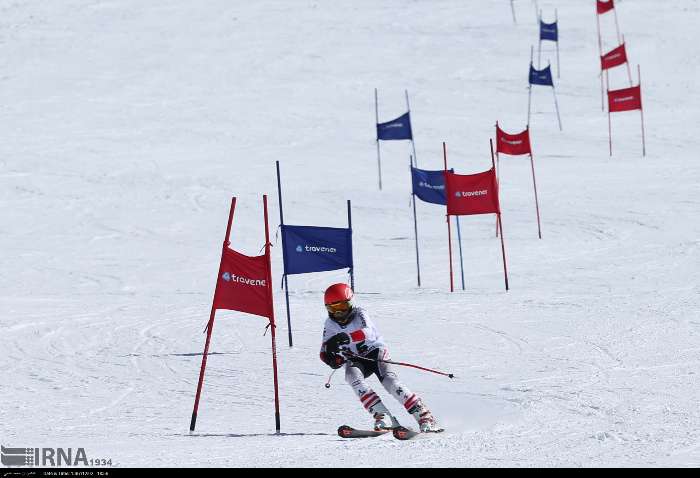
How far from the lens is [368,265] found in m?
17.3

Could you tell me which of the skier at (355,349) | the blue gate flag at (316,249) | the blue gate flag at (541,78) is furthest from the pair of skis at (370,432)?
the blue gate flag at (541,78)

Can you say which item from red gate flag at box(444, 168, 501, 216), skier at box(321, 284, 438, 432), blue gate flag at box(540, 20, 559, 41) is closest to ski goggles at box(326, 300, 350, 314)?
skier at box(321, 284, 438, 432)

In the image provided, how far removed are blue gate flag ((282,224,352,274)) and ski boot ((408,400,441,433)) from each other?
474 cm

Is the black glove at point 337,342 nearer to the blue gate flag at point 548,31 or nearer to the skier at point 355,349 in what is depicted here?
the skier at point 355,349

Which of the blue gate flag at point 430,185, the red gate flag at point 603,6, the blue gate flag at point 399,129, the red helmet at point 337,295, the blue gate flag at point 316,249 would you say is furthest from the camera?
the red gate flag at point 603,6

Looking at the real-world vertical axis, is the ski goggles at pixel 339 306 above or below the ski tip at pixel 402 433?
above

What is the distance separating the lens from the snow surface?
8008 mm

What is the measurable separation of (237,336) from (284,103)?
18778 mm

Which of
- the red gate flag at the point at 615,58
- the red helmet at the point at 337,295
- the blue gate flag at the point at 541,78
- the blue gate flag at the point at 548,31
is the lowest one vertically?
the red helmet at the point at 337,295

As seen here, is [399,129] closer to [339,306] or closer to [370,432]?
[339,306]

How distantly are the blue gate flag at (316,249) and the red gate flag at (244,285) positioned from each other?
4165 mm

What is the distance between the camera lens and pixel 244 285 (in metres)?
7.75

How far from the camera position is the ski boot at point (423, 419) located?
7273 mm

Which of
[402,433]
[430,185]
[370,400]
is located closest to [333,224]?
[430,185]
